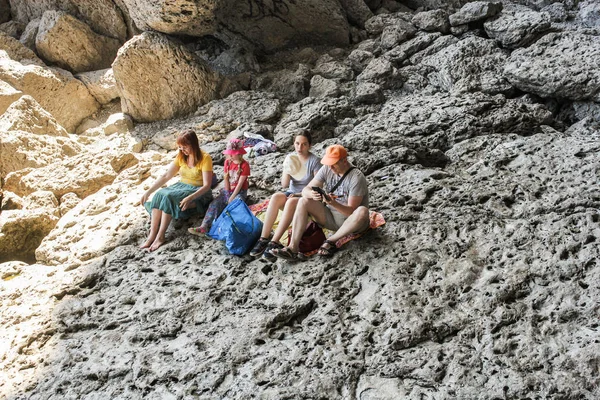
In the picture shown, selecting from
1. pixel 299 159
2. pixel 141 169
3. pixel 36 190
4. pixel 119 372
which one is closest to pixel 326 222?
pixel 299 159

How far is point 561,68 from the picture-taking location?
21.6 ft

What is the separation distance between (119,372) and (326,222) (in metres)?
2.13

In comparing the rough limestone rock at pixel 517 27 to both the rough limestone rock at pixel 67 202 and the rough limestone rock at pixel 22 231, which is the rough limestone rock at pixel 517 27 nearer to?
the rough limestone rock at pixel 67 202

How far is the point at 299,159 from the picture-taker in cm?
493

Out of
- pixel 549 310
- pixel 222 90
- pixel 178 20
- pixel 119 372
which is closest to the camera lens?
pixel 549 310

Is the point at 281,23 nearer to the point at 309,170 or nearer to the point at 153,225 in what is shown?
the point at 309,170

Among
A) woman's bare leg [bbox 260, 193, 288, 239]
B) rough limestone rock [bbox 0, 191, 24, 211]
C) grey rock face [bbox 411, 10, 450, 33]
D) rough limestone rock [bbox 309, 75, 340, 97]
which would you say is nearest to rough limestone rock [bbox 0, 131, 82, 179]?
rough limestone rock [bbox 0, 191, 24, 211]

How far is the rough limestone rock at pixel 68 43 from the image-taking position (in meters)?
10.3

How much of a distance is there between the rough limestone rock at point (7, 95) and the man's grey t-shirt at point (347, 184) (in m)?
7.44

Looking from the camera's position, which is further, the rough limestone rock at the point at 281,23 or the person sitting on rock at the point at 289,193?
the rough limestone rock at the point at 281,23

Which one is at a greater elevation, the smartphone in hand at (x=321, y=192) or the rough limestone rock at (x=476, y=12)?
the rough limestone rock at (x=476, y=12)

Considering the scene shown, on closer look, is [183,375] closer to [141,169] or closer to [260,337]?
[260,337]

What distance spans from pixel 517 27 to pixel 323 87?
11.2 feet

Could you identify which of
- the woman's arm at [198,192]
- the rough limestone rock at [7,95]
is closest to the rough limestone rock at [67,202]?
the woman's arm at [198,192]
